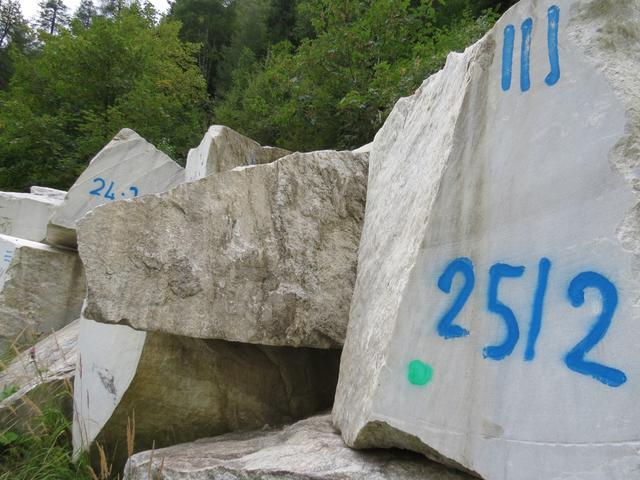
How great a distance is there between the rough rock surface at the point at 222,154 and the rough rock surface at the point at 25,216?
2.81m

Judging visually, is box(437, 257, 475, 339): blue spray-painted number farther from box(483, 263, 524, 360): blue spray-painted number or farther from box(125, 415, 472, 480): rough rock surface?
box(125, 415, 472, 480): rough rock surface

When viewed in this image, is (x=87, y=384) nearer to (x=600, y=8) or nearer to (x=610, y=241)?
(x=610, y=241)

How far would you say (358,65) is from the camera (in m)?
6.97

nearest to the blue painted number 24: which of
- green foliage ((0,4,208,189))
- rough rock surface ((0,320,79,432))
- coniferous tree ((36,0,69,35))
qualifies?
rough rock surface ((0,320,79,432))

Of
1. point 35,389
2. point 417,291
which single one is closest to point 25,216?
point 35,389

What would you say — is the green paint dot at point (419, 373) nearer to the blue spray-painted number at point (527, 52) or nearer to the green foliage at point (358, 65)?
the blue spray-painted number at point (527, 52)

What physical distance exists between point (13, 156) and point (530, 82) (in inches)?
468

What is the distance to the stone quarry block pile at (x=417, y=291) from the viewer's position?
109 centimetres

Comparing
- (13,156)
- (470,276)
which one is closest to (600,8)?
(470,276)

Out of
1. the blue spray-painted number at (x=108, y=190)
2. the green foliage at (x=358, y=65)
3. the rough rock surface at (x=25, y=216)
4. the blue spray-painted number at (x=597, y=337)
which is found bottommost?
the blue spray-painted number at (x=597, y=337)

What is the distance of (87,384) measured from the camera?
2359 millimetres

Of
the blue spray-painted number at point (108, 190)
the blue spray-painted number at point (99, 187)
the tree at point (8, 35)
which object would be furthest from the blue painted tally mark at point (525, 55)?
the tree at point (8, 35)

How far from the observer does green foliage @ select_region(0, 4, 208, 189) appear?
10.5 m

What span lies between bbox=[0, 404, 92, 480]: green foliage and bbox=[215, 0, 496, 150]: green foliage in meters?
4.48
